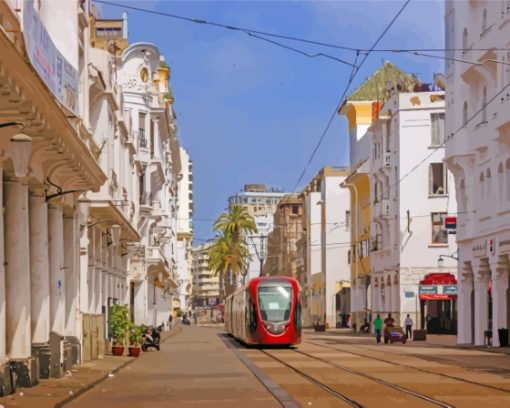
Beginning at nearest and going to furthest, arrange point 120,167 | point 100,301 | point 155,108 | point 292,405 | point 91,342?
point 292,405 < point 91,342 < point 100,301 < point 120,167 < point 155,108

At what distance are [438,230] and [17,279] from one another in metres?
55.2

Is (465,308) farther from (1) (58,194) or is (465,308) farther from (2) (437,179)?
(1) (58,194)

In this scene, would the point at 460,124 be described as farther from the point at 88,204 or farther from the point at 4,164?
the point at 4,164

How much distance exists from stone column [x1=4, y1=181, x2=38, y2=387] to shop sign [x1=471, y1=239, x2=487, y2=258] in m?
31.8

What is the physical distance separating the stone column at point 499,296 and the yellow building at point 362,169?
37902 mm

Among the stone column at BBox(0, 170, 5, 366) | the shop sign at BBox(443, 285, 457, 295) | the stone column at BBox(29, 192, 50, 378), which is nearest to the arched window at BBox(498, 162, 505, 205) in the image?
the shop sign at BBox(443, 285, 457, 295)

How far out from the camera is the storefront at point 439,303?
2970 inches

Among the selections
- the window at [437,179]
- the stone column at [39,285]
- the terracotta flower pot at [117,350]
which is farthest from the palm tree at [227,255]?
the stone column at [39,285]

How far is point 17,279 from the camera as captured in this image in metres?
24.7

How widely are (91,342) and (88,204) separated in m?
4.44

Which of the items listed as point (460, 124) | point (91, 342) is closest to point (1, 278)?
point (91, 342)

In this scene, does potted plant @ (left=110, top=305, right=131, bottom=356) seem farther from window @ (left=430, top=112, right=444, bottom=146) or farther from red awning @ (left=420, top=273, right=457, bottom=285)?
window @ (left=430, top=112, right=444, bottom=146)

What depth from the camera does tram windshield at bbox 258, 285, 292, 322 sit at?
51750 mm

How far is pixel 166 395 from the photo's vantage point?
23.0m
